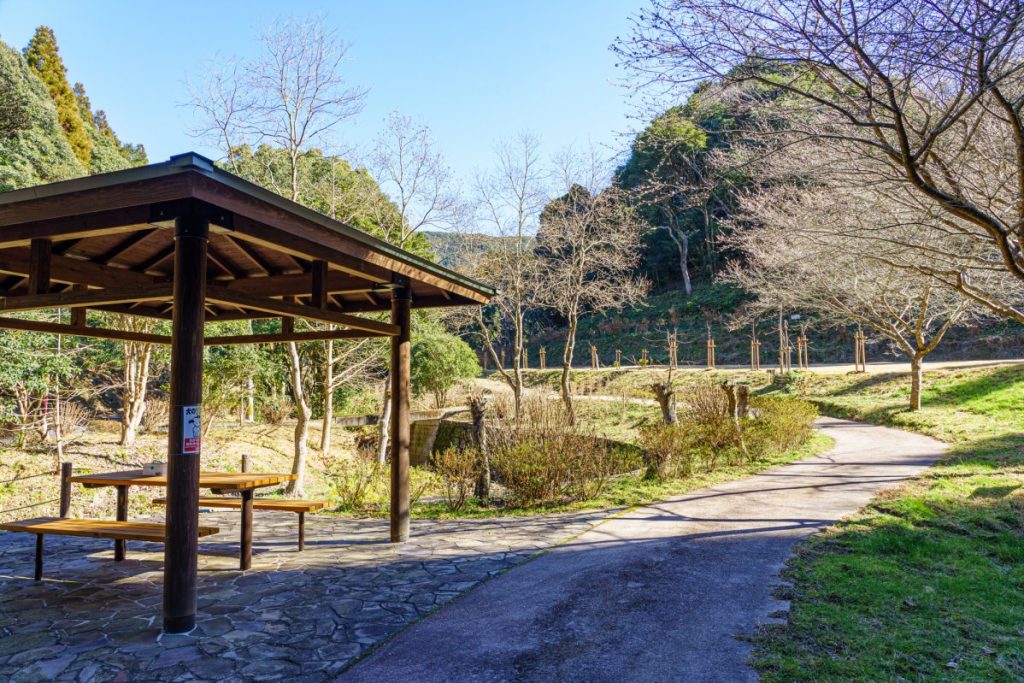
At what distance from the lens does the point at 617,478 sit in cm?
960

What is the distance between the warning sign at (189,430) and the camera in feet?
12.5

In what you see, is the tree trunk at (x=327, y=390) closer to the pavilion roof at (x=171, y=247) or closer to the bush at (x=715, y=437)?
the pavilion roof at (x=171, y=247)

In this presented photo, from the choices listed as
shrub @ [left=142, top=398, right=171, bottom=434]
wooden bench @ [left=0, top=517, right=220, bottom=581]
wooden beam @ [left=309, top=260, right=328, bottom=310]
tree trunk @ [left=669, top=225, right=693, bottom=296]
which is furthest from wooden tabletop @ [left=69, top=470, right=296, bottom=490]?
A: tree trunk @ [left=669, top=225, right=693, bottom=296]

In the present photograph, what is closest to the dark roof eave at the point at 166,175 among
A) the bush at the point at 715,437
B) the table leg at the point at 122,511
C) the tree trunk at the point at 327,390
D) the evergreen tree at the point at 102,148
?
the table leg at the point at 122,511

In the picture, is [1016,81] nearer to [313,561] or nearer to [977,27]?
[977,27]

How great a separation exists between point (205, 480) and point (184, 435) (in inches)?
89.3

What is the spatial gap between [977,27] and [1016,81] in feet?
3.69

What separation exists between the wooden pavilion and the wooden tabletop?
3.81 feet

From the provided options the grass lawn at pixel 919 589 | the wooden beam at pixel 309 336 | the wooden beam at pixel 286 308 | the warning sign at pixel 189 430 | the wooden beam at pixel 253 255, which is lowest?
the grass lawn at pixel 919 589

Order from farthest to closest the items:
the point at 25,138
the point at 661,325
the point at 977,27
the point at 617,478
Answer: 1. the point at 661,325
2. the point at 25,138
3. the point at 617,478
4. the point at 977,27

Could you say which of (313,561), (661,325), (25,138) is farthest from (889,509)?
(661,325)

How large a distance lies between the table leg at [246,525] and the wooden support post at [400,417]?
1338 millimetres

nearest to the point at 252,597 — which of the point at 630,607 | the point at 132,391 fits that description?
the point at 630,607

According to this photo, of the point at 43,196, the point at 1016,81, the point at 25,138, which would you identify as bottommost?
the point at 43,196
